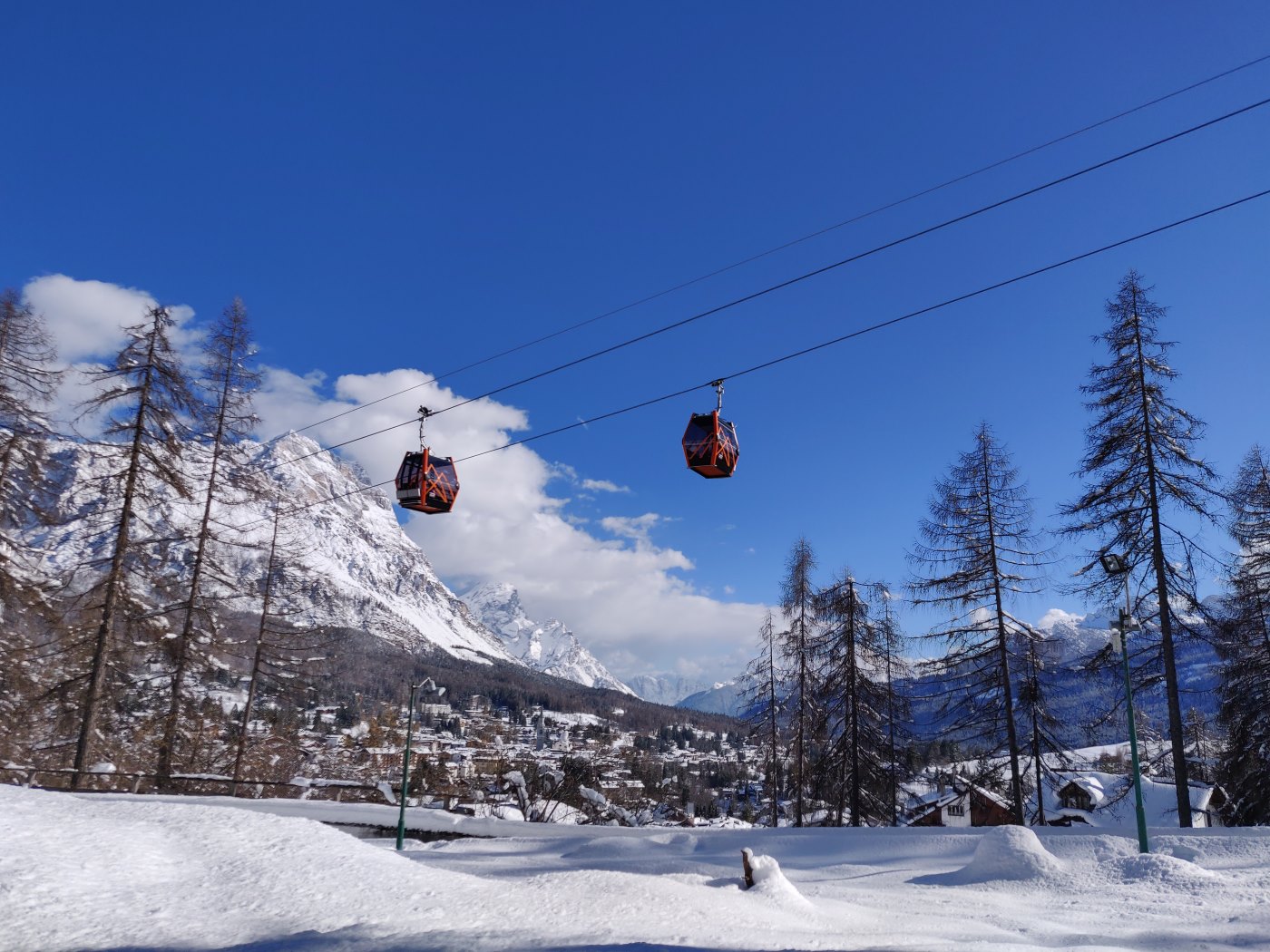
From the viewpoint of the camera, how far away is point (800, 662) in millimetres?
28438

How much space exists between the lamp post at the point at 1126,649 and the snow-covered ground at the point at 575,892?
26.6 inches

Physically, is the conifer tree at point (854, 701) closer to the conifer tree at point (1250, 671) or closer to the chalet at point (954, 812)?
the conifer tree at point (1250, 671)

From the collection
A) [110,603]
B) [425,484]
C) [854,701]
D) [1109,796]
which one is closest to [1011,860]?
[854,701]

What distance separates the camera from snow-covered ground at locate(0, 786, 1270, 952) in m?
8.05

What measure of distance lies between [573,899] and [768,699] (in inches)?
846

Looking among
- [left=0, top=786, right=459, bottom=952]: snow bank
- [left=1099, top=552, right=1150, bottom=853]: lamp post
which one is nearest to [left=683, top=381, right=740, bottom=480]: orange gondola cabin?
[left=0, top=786, right=459, bottom=952]: snow bank

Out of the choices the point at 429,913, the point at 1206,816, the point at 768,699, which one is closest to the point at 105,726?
the point at 429,913

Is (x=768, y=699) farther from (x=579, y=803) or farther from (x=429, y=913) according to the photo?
(x=429, y=913)

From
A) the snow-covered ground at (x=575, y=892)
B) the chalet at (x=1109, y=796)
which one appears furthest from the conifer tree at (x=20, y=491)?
the chalet at (x=1109, y=796)

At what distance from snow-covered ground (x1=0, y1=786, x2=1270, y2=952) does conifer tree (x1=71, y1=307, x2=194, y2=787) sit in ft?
21.1

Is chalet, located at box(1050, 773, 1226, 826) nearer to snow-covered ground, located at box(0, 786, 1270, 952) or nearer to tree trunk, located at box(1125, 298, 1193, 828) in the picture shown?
tree trunk, located at box(1125, 298, 1193, 828)

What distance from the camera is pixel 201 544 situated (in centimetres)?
2259

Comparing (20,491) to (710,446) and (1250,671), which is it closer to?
(710,446)

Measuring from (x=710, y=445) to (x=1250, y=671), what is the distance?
21.2 metres
